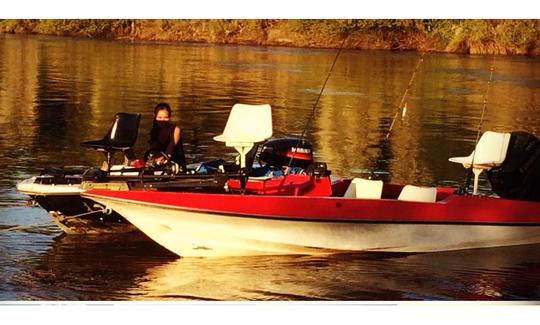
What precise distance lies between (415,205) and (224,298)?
1.59 m

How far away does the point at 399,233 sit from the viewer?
8477mm

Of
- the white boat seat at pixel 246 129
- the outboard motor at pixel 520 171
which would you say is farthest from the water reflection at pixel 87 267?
the outboard motor at pixel 520 171

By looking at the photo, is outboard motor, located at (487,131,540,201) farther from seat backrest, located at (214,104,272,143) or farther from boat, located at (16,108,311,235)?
seat backrest, located at (214,104,272,143)

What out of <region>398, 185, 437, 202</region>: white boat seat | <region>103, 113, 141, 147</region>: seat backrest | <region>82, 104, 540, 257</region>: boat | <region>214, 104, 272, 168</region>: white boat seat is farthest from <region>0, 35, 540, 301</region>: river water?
<region>214, 104, 272, 168</region>: white boat seat

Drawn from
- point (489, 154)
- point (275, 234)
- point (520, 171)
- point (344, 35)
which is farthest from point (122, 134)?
point (344, 35)

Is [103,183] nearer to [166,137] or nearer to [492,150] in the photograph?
[166,137]

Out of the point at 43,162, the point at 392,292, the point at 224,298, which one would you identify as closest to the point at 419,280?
the point at 392,292

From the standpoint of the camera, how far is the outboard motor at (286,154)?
29.9ft

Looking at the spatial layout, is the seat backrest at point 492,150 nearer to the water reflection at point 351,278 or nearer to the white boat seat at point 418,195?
the white boat seat at point 418,195

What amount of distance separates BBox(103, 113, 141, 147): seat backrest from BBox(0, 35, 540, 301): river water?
0.72 metres

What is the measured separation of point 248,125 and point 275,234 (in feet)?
3.14

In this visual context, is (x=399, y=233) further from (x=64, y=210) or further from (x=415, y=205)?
(x=64, y=210)

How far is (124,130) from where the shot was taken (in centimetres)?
874

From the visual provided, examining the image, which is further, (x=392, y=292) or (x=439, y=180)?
(x=439, y=180)
